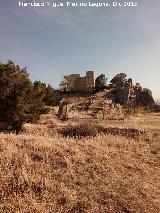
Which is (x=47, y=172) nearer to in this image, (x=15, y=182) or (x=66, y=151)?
(x=15, y=182)

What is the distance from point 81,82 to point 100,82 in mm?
5495

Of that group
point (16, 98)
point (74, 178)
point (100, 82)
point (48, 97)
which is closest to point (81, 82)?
point (100, 82)

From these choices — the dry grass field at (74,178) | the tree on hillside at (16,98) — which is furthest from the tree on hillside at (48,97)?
the dry grass field at (74,178)

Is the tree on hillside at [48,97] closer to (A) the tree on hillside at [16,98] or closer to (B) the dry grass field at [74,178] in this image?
(A) the tree on hillside at [16,98]

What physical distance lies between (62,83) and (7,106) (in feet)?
147

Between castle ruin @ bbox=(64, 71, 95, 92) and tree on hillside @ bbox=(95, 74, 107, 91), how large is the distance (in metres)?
1.77

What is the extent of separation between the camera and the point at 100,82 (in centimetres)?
6556

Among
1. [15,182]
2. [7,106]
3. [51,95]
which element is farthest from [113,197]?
[51,95]

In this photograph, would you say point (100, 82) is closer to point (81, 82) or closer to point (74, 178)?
point (81, 82)

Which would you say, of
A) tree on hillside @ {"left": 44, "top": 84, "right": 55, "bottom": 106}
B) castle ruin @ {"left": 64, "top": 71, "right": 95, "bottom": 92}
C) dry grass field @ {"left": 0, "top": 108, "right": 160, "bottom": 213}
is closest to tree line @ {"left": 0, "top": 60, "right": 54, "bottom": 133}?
dry grass field @ {"left": 0, "top": 108, "right": 160, "bottom": 213}

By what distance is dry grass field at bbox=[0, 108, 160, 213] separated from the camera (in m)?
9.73

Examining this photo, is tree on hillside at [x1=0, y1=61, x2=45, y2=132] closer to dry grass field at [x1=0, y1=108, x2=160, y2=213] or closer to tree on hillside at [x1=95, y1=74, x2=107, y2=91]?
dry grass field at [x1=0, y1=108, x2=160, y2=213]

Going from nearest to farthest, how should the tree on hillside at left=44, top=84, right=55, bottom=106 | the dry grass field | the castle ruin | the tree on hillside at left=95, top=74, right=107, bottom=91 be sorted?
1. the dry grass field
2. the tree on hillside at left=44, top=84, right=55, bottom=106
3. the tree on hillside at left=95, top=74, right=107, bottom=91
4. the castle ruin

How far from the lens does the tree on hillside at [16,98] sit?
25.3 m
